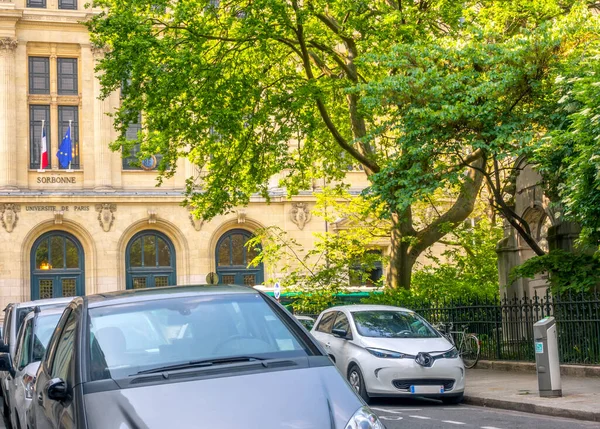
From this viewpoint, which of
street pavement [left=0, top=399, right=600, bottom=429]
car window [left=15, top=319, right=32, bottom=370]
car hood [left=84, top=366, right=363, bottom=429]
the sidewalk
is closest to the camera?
car hood [left=84, top=366, right=363, bottom=429]

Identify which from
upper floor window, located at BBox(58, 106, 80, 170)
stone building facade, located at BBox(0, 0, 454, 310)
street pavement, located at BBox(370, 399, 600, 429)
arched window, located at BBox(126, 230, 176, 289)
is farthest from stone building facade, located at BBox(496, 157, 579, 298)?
upper floor window, located at BBox(58, 106, 80, 170)

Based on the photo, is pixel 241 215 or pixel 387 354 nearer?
pixel 387 354

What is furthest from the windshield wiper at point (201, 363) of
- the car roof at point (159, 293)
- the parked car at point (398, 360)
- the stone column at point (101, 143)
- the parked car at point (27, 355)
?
the stone column at point (101, 143)

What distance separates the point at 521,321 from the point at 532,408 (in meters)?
6.78

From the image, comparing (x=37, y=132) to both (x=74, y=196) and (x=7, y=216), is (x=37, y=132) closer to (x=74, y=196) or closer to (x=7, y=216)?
(x=74, y=196)

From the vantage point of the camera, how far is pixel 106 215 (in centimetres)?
5138

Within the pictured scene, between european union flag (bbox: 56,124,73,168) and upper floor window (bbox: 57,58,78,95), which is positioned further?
upper floor window (bbox: 57,58,78,95)

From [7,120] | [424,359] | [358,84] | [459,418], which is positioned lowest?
[459,418]

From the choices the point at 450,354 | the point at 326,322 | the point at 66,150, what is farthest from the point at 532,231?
the point at 66,150

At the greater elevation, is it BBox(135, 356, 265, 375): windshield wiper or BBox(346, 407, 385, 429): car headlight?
BBox(135, 356, 265, 375): windshield wiper

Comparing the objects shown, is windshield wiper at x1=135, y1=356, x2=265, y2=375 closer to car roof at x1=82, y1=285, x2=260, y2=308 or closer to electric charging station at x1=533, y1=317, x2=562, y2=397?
car roof at x1=82, y1=285, x2=260, y2=308

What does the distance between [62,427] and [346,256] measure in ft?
91.2

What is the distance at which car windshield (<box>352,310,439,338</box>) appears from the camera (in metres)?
16.7

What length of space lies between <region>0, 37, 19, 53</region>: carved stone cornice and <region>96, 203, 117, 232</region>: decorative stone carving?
9.09m
